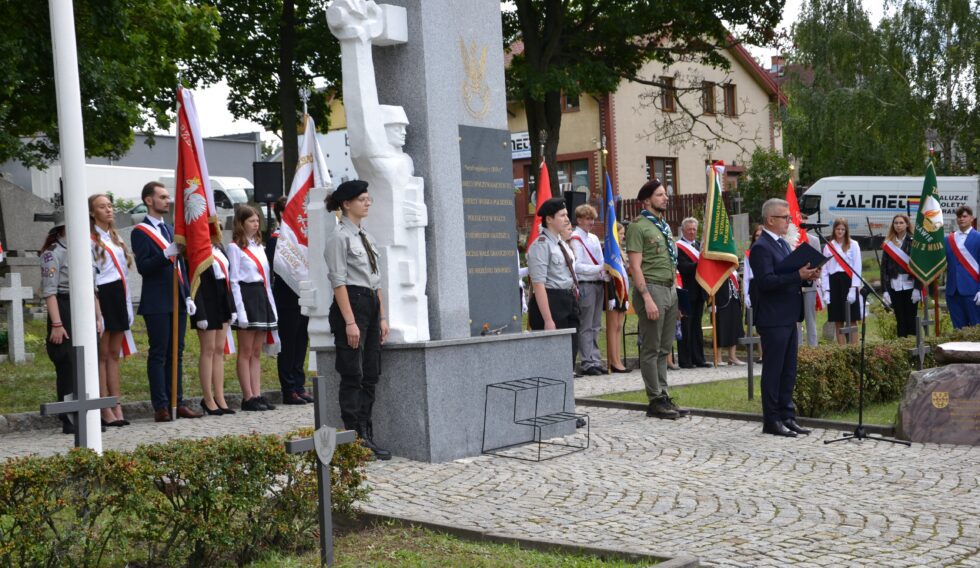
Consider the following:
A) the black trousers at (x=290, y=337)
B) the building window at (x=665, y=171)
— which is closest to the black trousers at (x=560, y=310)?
the black trousers at (x=290, y=337)

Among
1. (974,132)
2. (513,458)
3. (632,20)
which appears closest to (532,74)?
(632,20)

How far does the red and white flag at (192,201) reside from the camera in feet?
36.8

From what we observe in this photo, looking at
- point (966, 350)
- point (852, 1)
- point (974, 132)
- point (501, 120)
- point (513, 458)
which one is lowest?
point (513, 458)

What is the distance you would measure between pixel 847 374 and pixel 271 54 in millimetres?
19805

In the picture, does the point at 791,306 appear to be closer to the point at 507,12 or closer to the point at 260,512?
the point at 260,512

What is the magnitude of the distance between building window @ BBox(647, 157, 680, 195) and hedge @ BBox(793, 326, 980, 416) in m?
37.0

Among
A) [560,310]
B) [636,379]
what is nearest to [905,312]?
[636,379]

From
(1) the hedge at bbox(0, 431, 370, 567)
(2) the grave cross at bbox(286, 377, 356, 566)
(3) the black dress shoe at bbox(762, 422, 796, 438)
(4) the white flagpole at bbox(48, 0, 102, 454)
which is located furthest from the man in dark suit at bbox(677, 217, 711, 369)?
(2) the grave cross at bbox(286, 377, 356, 566)

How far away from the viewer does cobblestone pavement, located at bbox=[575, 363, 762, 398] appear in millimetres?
13923

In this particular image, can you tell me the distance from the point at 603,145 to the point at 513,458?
1484 inches

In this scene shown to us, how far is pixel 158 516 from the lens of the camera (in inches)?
217

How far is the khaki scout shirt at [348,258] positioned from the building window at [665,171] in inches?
1607

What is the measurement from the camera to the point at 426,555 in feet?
19.8

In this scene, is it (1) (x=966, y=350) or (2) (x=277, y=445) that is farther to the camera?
(1) (x=966, y=350)
